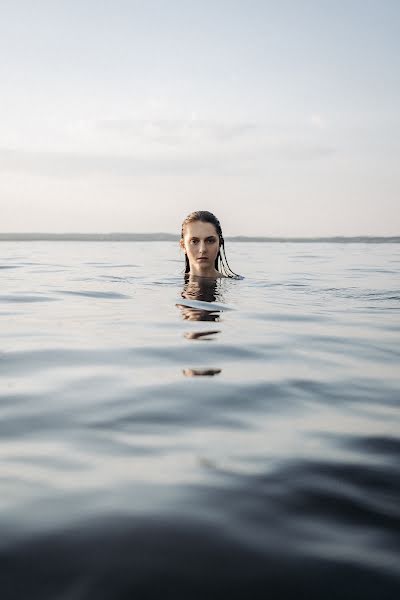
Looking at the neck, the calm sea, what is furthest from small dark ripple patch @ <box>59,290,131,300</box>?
the calm sea

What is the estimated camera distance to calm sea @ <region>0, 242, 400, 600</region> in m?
1.41

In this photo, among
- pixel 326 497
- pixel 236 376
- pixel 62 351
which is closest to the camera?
pixel 326 497

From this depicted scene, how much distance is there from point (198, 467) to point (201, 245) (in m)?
7.00

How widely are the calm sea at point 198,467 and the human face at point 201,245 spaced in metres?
Result: 4.13

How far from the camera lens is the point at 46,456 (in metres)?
2.13

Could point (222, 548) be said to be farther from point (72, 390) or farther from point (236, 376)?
point (236, 376)

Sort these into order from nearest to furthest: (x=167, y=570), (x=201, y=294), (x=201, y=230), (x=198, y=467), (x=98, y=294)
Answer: (x=167, y=570)
(x=198, y=467)
(x=201, y=294)
(x=98, y=294)
(x=201, y=230)

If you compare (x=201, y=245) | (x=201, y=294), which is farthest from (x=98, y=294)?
(x=201, y=245)

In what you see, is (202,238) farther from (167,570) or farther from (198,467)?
(167,570)

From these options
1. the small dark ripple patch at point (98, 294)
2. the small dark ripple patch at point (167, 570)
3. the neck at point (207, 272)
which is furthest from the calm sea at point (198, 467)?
the neck at point (207, 272)

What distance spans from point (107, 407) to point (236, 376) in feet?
3.17

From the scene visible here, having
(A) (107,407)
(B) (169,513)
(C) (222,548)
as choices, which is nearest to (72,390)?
(A) (107,407)

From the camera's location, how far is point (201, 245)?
891 cm

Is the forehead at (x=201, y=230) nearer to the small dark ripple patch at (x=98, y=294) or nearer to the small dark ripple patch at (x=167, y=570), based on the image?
Answer: the small dark ripple patch at (x=98, y=294)
